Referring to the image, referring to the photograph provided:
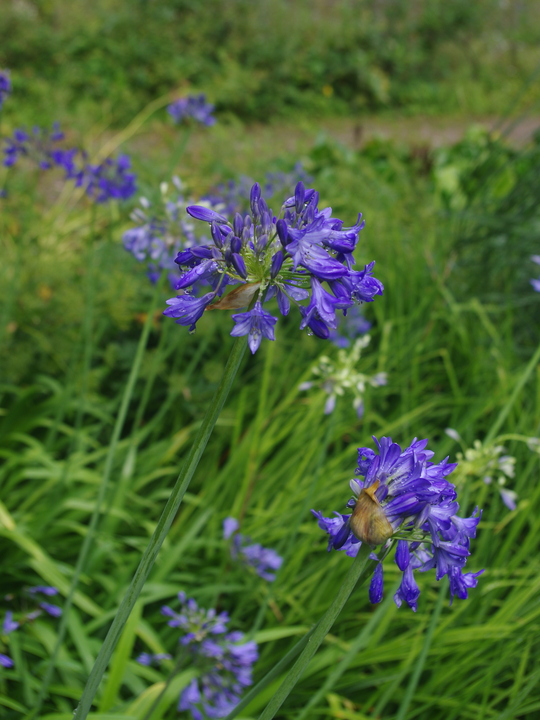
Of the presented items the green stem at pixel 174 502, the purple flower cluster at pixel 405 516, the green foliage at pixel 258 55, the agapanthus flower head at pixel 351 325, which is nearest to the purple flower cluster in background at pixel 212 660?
the green stem at pixel 174 502

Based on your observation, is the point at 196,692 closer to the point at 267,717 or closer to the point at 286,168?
the point at 267,717

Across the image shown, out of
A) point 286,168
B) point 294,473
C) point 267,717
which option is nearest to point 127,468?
point 294,473

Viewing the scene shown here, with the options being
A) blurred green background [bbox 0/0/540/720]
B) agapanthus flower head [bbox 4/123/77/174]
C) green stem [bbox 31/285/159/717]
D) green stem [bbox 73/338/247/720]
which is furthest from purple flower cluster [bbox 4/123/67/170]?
green stem [bbox 73/338/247/720]

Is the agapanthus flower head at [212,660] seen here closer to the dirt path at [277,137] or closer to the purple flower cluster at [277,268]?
the purple flower cluster at [277,268]

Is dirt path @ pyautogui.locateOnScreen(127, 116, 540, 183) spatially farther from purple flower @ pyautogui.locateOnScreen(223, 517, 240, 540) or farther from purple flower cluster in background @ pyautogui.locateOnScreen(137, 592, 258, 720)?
purple flower cluster in background @ pyautogui.locateOnScreen(137, 592, 258, 720)

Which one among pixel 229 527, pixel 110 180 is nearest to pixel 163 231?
pixel 110 180

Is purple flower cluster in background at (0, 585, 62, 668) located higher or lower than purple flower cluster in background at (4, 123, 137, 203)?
lower
